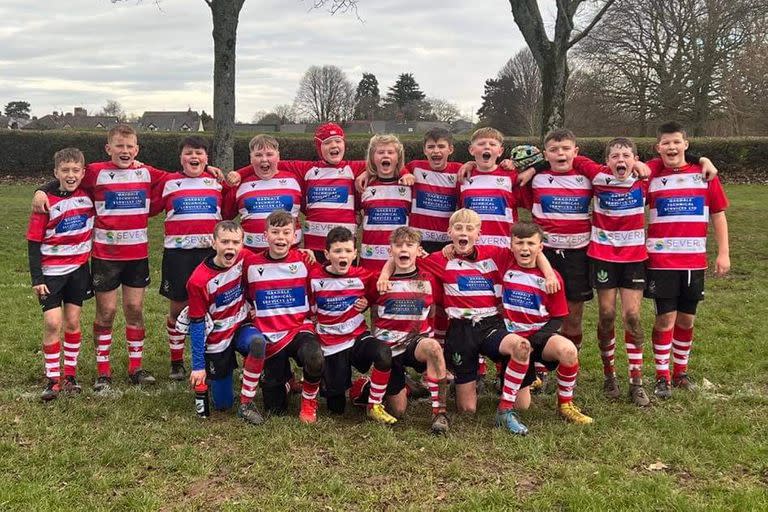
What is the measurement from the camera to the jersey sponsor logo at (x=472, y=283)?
4848 millimetres

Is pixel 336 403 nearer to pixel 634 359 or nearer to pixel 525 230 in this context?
pixel 525 230

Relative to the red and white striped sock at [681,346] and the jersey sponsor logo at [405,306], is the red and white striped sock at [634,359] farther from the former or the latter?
the jersey sponsor logo at [405,306]

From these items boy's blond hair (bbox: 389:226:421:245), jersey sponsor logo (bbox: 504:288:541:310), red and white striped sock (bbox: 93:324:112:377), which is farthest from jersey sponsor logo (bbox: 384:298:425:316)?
red and white striped sock (bbox: 93:324:112:377)

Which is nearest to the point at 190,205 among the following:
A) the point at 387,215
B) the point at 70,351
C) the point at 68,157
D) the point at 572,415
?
the point at 68,157

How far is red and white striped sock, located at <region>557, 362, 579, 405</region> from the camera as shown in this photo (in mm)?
4602

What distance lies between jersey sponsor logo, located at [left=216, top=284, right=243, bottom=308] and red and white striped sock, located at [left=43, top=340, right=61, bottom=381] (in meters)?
1.51

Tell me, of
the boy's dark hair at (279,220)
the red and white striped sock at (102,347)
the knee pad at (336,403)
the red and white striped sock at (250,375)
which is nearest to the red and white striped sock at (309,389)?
the knee pad at (336,403)

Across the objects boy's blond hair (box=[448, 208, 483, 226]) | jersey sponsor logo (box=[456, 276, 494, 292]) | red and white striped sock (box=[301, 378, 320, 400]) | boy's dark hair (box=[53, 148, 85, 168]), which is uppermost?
boy's dark hair (box=[53, 148, 85, 168])

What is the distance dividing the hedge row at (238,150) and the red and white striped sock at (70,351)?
16002 mm

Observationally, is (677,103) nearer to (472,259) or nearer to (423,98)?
(472,259)

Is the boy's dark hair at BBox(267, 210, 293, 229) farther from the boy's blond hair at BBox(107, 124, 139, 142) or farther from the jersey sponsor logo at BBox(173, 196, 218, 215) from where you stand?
the boy's blond hair at BBox(107, 124, 139, 142)

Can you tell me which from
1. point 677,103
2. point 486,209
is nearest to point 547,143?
point 486,209

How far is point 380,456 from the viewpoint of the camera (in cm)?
409

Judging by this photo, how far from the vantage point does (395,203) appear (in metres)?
5.37
